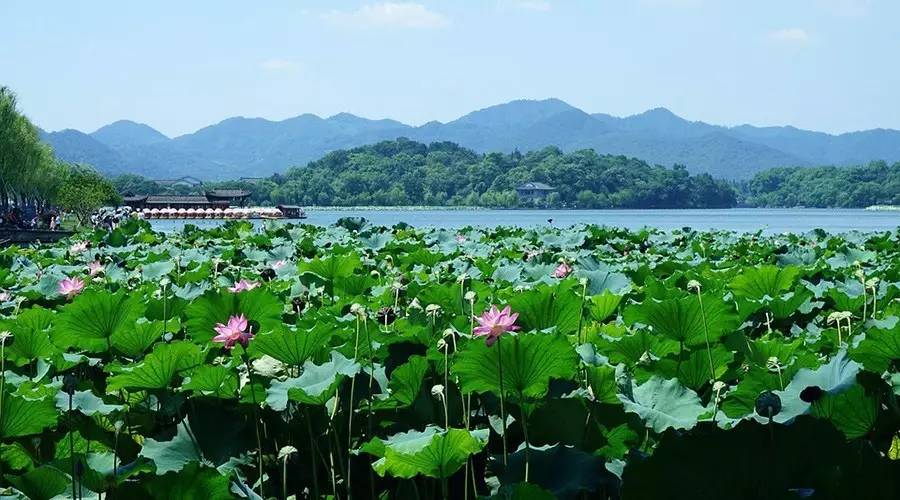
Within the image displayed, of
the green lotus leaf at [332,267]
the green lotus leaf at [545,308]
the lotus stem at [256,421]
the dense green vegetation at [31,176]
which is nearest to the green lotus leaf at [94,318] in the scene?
the lotus stem at [256,421]

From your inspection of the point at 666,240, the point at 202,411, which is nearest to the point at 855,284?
the point at 202,411

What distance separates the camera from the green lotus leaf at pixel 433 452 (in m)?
1.62

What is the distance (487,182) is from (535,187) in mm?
9392

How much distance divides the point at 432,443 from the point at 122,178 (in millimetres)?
172451

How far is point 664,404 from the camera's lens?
1.89 m

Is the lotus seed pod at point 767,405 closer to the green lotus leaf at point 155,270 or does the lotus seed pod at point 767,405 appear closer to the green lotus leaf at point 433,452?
the green lotus leaf at point 433,452

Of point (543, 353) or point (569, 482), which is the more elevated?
point (543, 353)

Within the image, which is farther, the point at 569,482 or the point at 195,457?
the point at 195,457

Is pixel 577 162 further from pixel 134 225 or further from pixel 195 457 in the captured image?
pixel 195 457

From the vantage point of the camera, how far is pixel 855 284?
373 cm

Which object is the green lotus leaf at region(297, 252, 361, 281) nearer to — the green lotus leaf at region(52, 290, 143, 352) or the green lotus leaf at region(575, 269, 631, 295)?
the green lotus leaf at region(575, 269, 631, 295)

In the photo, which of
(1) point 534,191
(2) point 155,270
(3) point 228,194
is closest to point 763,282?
(2) point 155,270

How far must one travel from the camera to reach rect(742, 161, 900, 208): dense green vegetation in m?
118

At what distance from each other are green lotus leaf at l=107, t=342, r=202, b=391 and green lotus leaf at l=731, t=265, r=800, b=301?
207 centimetres
